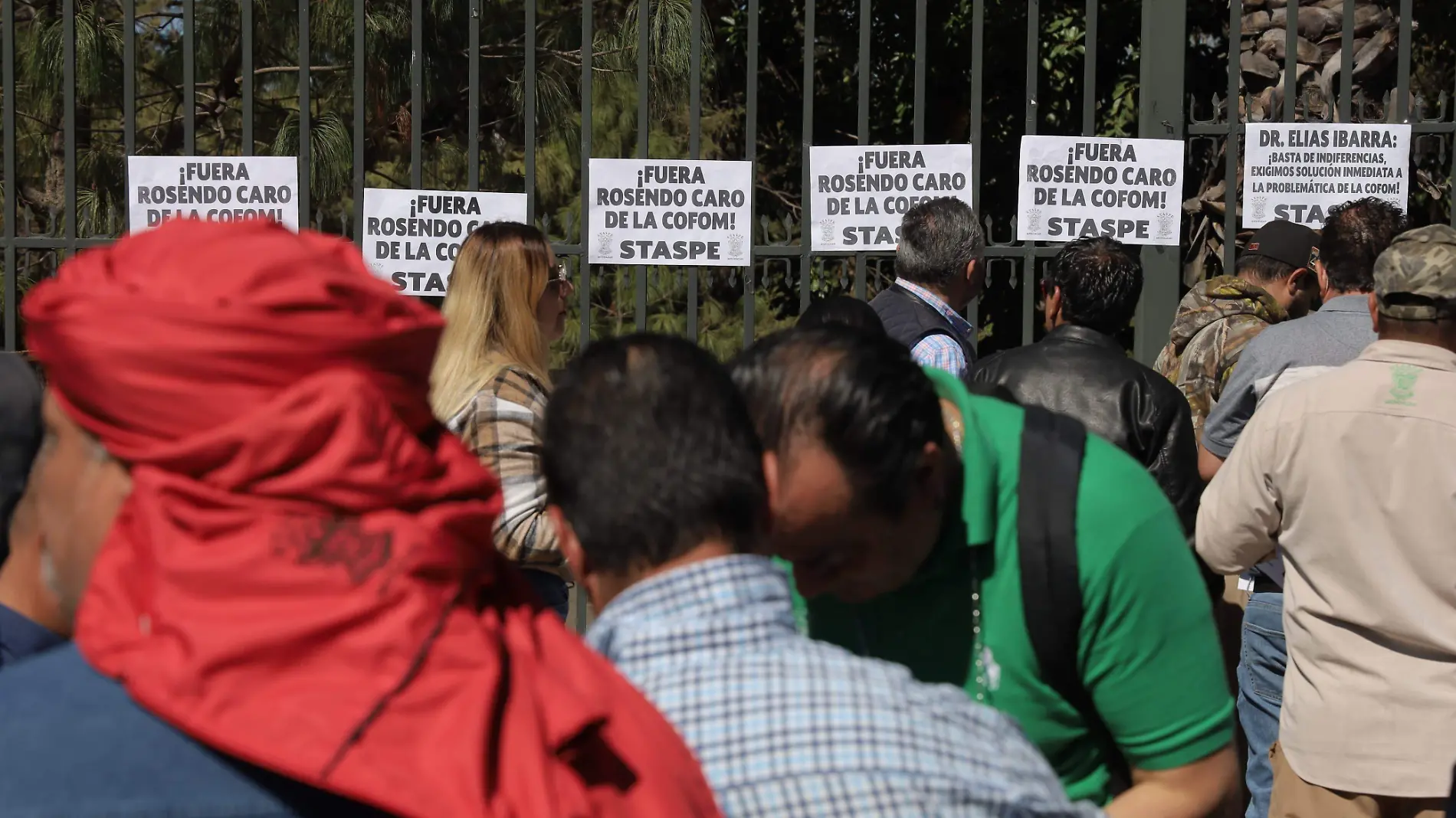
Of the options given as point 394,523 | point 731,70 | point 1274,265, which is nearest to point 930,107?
point 731,70

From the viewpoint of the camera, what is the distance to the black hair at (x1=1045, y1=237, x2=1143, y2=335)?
390 centimetres

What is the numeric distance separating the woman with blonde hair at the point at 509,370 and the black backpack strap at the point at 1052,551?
162cm

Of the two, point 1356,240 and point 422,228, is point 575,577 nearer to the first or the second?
point 1356,240

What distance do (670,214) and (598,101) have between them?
4519mm

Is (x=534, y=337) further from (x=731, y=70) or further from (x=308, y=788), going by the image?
(x=731, y=70)

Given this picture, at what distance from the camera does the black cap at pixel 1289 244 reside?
461 cm

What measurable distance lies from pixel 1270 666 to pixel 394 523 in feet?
10.5

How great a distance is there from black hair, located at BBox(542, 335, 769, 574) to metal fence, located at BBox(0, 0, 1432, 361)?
3.42 metres

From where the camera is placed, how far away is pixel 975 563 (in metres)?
1.84

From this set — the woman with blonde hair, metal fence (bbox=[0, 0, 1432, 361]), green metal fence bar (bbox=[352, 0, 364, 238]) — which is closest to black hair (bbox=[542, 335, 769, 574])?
the woman with blonde hair

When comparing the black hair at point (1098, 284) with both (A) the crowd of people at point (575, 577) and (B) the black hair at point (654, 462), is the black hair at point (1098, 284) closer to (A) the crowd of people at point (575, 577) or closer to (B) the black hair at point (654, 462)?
(A) the crowd of people at point (575, 577)

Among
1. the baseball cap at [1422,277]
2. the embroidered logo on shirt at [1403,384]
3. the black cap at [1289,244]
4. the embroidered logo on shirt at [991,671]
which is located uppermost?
the black cap at [1289,244]

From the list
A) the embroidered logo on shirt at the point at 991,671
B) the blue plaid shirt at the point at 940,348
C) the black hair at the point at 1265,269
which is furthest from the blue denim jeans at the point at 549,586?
the black hair at the point at 1265,269

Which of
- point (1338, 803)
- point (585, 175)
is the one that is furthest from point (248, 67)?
point (1338, 803)
